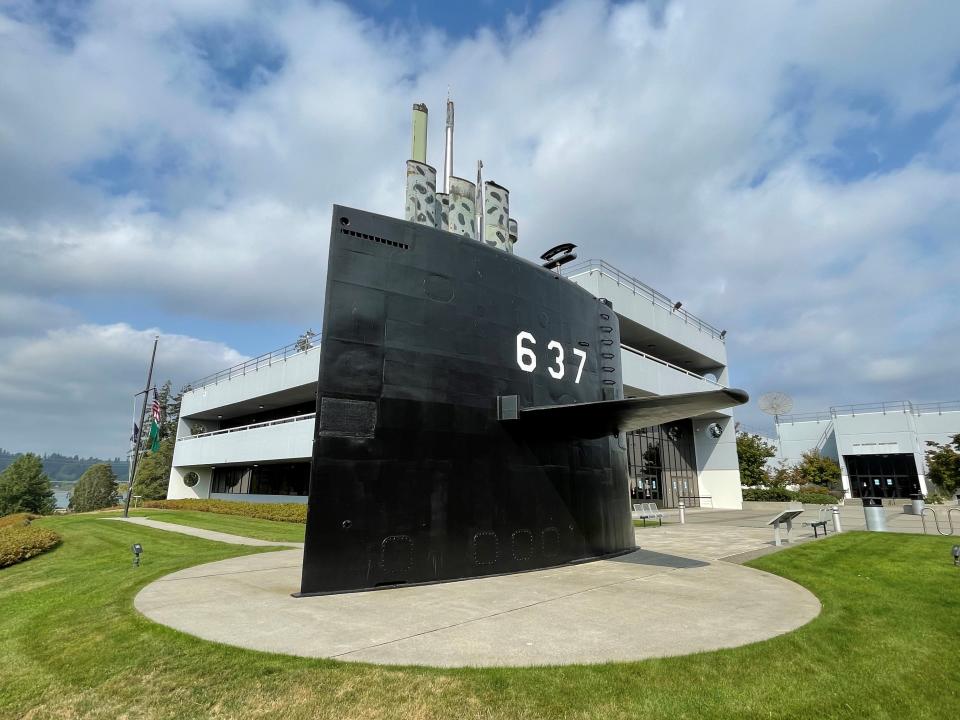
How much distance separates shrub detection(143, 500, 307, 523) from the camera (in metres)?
25.9

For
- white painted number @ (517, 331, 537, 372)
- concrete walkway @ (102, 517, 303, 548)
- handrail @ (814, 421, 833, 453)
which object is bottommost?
concrete walkway @ (102, 517, 303, 548)

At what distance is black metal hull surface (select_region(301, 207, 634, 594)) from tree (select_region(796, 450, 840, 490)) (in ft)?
152

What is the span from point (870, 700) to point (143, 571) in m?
10.7

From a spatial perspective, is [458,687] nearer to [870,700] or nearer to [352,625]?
[352,625]

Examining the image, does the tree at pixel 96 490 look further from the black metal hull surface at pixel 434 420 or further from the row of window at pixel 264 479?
the black metal hull surface at pixel 434 420

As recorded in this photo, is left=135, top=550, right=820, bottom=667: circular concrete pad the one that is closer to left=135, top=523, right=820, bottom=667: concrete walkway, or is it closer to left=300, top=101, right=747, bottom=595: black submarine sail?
left=135, top=523, right=820, bottom=667: concrete walkway

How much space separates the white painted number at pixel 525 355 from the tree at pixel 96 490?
82852mm

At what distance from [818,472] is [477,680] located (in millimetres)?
52581

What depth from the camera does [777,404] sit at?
44438 millimetres

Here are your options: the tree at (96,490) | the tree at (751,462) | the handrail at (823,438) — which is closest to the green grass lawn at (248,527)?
the tree at (751,462)

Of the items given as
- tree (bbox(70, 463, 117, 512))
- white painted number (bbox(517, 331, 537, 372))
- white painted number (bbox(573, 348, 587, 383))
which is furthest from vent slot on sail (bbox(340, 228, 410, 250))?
tree (bbox(70, 463, 117, 512))

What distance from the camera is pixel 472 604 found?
631 centimetres

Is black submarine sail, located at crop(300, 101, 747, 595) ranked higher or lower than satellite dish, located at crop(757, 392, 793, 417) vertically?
lower

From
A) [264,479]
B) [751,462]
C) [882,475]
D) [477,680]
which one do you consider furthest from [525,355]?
[882,475]
